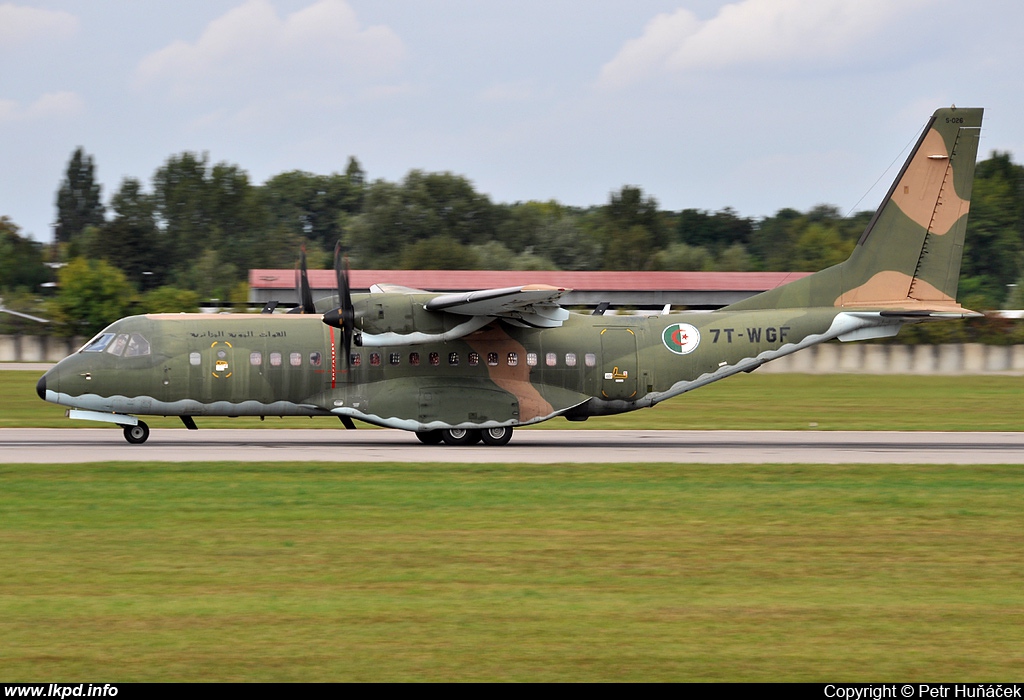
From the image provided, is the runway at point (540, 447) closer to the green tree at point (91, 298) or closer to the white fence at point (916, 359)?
the white fence at point (916, 359)

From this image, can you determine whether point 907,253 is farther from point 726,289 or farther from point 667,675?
point 726,289

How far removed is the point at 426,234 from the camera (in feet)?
318

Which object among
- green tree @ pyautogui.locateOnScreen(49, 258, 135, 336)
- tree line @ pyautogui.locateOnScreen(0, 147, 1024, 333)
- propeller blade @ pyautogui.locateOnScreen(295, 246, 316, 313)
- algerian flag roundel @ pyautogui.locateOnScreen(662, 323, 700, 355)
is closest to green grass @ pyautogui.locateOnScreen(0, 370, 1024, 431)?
propeller blade @ pyautogui.locateOnScreen(295, 246, 316, 313)

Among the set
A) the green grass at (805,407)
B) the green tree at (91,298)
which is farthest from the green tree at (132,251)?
the green grass at (805,407)

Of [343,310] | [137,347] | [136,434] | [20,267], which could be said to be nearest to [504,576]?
[343,310]

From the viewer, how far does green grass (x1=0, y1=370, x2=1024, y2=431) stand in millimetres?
30844

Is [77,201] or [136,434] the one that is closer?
[136,434]

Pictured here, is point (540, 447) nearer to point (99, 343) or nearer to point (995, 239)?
point (99, 343)

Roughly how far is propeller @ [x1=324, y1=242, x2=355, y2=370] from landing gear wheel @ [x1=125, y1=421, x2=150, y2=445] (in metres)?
4.68

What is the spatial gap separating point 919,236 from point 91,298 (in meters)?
49.0

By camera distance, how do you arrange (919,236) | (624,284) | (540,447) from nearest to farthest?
1. (540,447)
2. (919,236)
3. (624,284)
